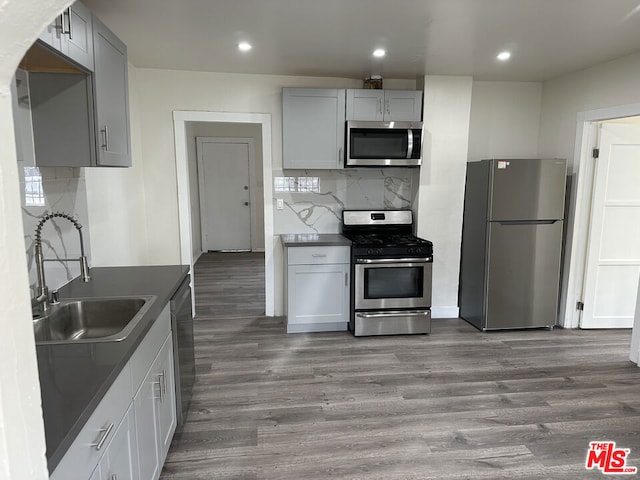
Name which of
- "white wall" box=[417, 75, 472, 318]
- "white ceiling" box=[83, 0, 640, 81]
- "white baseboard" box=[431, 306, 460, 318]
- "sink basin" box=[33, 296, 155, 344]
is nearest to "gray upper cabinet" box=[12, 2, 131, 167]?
"white ceiling" box=[83, 0, 640, 81]

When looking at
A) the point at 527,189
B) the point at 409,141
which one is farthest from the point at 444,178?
the point at 527,189

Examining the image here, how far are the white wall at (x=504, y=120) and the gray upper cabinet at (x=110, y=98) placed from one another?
10.8 ft

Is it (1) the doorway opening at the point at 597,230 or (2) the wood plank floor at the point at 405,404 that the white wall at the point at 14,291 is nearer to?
(2) the wood plank floor at the point at 405,404

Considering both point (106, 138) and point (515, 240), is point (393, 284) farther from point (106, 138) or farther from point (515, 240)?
point (106, 138)

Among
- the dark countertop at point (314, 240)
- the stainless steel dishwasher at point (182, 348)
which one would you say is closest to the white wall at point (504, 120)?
the dark countertop at point (314, 240)

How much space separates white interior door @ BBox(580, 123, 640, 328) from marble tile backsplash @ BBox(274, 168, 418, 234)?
1664 millimetres

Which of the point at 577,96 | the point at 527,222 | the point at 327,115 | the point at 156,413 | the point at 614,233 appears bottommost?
the point at 156,413

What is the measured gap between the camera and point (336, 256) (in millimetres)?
3703

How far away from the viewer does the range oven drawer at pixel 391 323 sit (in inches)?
146

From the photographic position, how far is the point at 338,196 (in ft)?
13.5

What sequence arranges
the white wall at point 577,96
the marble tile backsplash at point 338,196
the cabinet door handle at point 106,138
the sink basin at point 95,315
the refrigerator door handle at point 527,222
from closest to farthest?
the sink basin at point 95,315
the cabinet door handle at point 106,138
the white wall at point 577,96
the refrigerator door handle at point 527,222
the marble tile backsplash at point 338,196

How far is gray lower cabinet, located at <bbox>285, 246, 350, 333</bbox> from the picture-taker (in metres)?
3.68

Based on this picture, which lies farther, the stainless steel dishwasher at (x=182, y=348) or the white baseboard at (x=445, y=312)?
the white baseboard at (x=445, y=312)

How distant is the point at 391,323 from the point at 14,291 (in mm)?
3401
